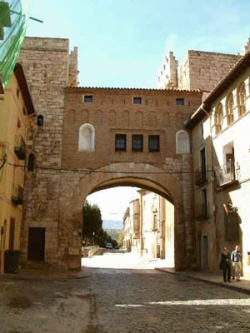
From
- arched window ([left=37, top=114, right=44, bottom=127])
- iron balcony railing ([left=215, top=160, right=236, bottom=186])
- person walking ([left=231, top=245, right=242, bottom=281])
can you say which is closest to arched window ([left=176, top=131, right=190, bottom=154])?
iron balcony railing ([left=215, top=160, right=236, bottom=186])

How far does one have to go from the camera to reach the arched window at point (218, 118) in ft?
69.9

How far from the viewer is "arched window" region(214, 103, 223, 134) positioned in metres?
21.3

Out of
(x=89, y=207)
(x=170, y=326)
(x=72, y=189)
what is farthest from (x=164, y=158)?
(x=89, y=207)

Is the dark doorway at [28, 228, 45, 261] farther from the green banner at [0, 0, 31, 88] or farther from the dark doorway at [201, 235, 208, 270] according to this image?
the green banner at [0, 0, 31, 88]

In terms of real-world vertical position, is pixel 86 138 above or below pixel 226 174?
above

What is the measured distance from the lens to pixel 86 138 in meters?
24.3

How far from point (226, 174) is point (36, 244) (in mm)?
10707

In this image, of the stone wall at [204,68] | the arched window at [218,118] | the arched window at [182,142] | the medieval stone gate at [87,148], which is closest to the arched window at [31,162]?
the medieval stone gate at [87,148]

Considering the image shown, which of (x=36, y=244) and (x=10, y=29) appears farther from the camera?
(x=36, y=244)

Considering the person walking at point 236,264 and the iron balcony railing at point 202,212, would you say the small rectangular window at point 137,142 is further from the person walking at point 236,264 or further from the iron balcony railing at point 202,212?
the person walking at point 236,264

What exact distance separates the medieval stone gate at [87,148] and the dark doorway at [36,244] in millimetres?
76

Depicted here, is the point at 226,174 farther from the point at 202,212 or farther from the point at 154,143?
the point at 154,143

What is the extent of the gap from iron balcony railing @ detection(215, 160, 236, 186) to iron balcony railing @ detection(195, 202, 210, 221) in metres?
2.22

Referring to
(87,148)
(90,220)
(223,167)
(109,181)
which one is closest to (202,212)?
(223,167)
